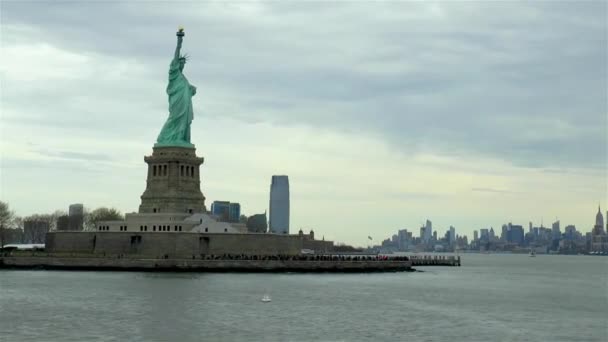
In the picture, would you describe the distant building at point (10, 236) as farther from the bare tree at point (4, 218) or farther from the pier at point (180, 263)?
the pier at point (180, 263)

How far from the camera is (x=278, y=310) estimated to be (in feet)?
186

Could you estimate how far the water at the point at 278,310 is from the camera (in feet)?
153

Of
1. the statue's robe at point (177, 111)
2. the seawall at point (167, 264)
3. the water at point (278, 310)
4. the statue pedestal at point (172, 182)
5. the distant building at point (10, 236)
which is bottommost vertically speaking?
the water at point (278, 310)

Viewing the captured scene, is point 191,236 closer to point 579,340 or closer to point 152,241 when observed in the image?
point 152,241

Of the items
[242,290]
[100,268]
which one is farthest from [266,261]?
[242,290]

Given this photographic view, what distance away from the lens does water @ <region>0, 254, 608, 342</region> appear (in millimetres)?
46781

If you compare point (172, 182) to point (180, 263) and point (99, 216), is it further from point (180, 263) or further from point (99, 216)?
point (99, 216)

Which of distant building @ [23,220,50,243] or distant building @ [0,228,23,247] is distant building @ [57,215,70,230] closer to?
distant building @ [0,228,23,247]

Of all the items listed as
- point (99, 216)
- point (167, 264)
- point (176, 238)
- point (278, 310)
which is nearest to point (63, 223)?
point (99, 216)

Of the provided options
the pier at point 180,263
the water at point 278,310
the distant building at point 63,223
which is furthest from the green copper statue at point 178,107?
the distant building at point 63,223

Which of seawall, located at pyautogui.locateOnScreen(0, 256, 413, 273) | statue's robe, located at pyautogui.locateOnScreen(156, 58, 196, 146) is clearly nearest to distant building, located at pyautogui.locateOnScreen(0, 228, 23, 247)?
seawall, located at pyautogui.locateOnScreen(0, 256, 413, 273)

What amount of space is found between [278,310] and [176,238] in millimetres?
38961

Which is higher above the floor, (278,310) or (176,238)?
(176,238)

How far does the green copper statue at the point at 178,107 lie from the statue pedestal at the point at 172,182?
127 cm
